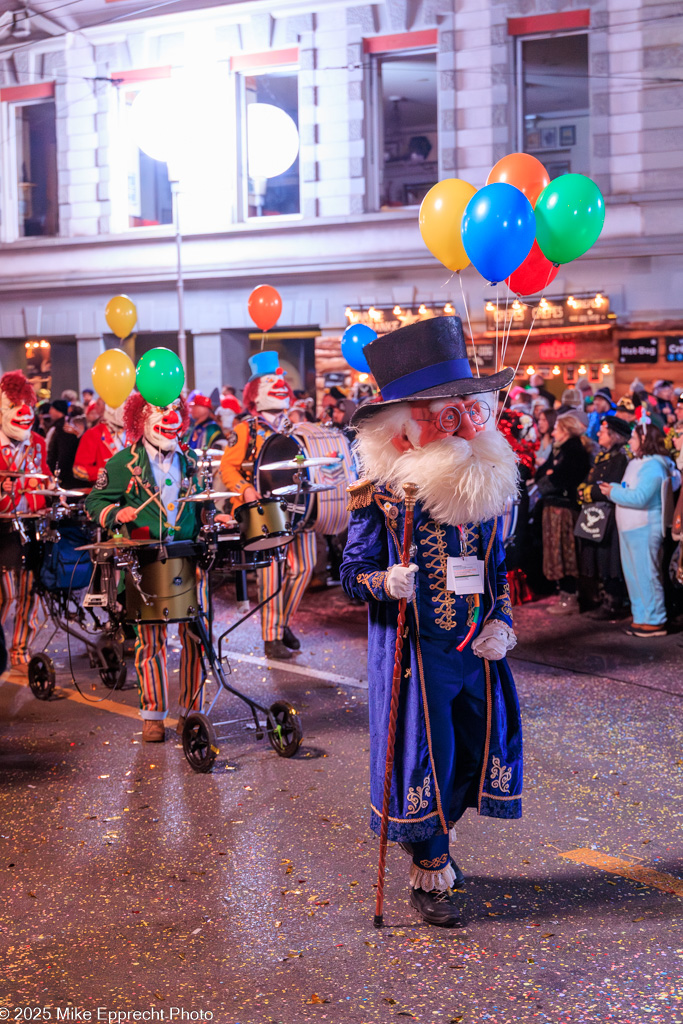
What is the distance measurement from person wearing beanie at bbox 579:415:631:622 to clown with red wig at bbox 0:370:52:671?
443cm

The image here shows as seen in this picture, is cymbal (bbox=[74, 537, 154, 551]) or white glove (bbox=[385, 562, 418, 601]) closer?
white glove (bbox=[385, 562, 418, 601])

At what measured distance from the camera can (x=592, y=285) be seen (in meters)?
18.0

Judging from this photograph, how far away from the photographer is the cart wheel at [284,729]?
602 cm

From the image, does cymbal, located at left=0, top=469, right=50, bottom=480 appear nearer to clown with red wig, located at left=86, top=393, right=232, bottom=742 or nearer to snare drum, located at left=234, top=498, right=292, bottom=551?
clown with red wig, located at left=86, top=393, right=232, bottom=742

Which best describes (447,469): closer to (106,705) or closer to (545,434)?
(106,705)

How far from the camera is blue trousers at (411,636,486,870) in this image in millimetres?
4004

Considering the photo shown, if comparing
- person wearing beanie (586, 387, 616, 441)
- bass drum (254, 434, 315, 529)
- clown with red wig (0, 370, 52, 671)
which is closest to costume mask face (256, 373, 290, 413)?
bass drum (254, 434, 315, 529)

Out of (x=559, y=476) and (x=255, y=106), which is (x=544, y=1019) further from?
(x=255, y=106)

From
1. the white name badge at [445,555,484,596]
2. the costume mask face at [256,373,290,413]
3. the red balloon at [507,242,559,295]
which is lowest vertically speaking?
the white name badge at [445,555,484,596]

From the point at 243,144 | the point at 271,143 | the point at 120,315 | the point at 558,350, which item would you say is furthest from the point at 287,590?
the point at 243,144

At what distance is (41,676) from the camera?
746cm

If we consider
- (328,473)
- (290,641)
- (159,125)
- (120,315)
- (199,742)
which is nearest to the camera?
(199,742)

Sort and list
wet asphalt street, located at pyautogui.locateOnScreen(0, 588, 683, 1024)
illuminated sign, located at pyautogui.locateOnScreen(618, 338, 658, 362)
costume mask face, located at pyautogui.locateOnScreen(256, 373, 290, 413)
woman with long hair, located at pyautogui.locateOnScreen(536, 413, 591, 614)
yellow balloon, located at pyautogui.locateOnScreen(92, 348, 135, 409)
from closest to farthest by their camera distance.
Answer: wet asphalt street, located at pyautogui.locateOnScreen(0, 588, 683, 1024)
costume mask face, located at pyautogui.locateOnScreen(256, 373, 290, 413)
yellow balloon, located at pyautogui.locateOnScreen(92, 348, 135, 409)
woman with long hair, located at pyautogui.locateOnScreen(536, 413, 591, 614)
illuminated sign, located at pyautogui.locateOnScreen(618, 338, 658, 362)

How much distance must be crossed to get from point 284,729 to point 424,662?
227cm
